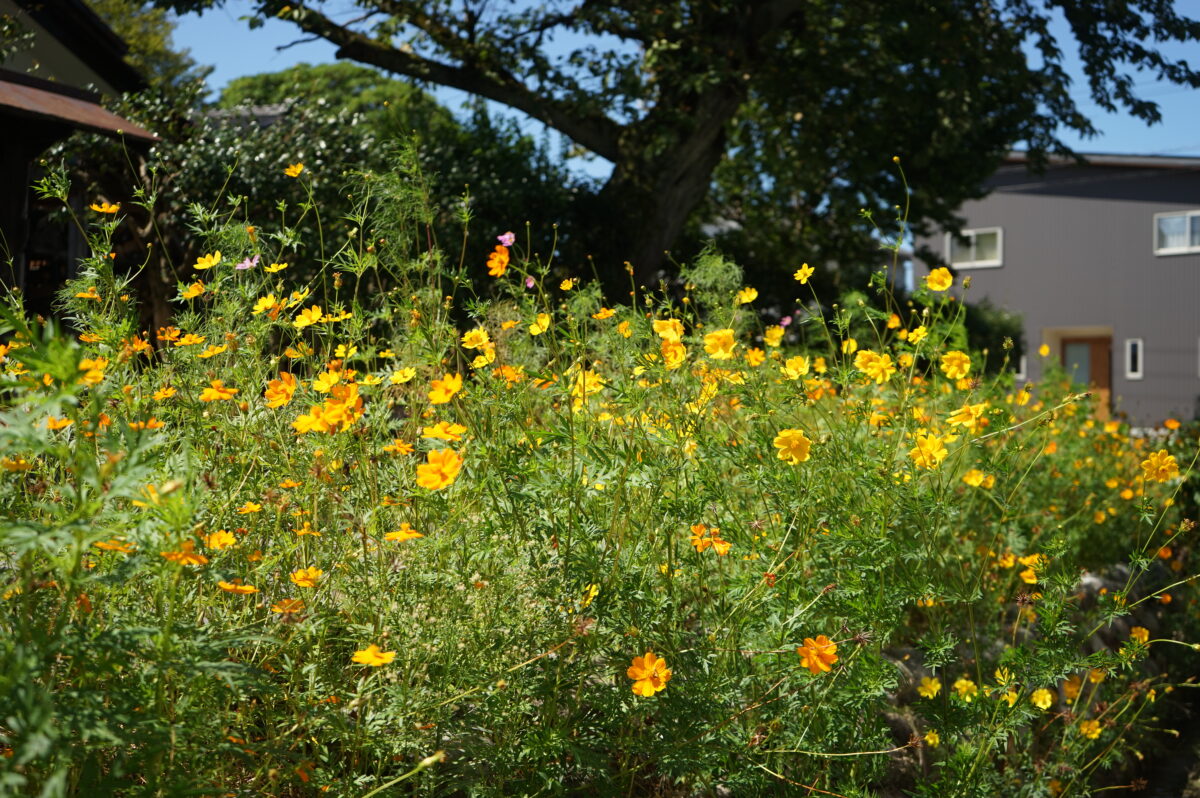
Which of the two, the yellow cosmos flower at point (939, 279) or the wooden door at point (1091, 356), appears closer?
the yellow cosmos flower at point (939, 279)

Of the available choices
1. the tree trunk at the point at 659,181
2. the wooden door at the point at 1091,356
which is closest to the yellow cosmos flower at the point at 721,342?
the tree trunk at the point at 659,181

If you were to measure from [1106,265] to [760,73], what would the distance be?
16485 mm

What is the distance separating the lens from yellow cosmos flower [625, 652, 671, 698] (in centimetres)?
201

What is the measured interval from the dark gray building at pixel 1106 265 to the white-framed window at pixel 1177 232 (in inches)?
0.9

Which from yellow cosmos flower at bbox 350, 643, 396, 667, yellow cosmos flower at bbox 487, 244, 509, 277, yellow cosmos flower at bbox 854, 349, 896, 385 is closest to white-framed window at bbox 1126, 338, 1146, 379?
yellow cosmos flower at bbox 854, 349, 896, 385

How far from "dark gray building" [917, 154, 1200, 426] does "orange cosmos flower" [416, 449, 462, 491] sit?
73.5 ft

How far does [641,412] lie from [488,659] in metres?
0.72

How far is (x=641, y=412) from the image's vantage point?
2502mm

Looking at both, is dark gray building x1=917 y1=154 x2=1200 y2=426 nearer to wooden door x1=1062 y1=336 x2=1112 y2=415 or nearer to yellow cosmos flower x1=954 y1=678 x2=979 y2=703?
wooden door x1=1062 y1=336 x2=1112 y2=415

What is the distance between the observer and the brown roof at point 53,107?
7.39 m

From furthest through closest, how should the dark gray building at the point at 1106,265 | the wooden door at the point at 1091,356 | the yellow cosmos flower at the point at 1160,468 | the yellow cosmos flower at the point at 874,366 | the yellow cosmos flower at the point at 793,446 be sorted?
the wooden door at the point at 1091,356 → the dark gray building at the point at 1106,265 → the yellow cosmos flower at the point at 874,366 → the yellow cosmos flower at the point at 1160,468 → the yellow cosmos flower at the point at 793,446

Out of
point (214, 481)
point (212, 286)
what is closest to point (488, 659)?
point (214, 481)

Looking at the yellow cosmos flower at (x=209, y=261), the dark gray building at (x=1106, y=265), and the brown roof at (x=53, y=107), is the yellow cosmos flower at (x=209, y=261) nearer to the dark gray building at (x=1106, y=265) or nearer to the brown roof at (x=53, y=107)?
the brown roof at (x=53, y=107)

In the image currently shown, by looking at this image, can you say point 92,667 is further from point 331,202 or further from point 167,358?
point 331,202
